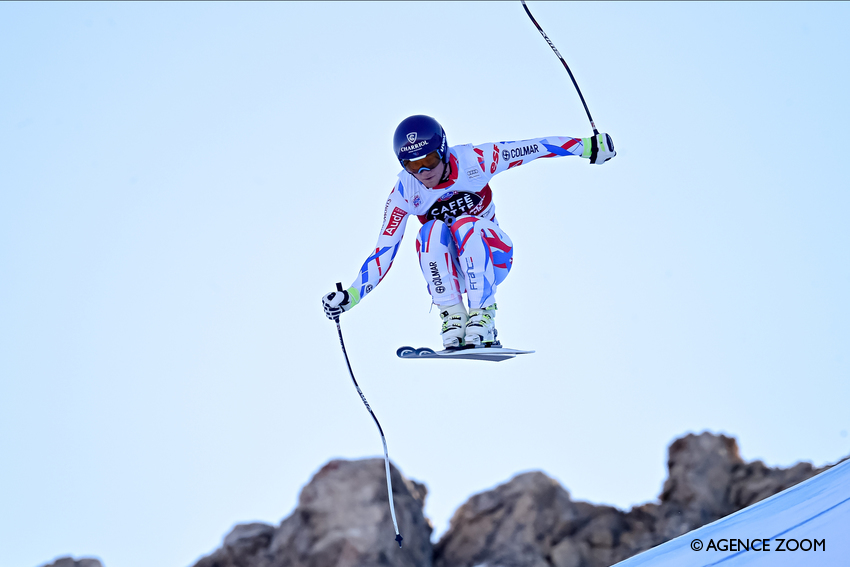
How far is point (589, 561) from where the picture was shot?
17.2 m

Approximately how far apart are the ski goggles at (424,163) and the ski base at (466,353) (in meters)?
1.75

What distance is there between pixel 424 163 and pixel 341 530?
34.0ft

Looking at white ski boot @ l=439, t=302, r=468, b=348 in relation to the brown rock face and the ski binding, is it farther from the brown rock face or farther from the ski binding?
the brown rock face

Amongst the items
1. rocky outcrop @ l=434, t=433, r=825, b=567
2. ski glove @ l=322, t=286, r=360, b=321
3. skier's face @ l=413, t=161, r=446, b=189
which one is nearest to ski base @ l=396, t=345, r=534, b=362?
ski glove @ l=322, t=286, r=360, b=321

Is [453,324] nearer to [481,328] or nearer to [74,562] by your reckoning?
[481,328]

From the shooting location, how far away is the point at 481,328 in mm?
8656

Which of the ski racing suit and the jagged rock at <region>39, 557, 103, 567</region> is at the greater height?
the ski racing suit

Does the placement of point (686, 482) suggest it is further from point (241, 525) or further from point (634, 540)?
point (241, 525)

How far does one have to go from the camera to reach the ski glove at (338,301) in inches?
352

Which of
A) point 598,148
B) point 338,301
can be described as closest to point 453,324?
point 338,301

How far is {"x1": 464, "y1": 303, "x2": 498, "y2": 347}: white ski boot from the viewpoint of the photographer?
8.62m

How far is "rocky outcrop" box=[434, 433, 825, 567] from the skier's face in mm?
10164

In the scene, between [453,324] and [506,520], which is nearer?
[453,324]

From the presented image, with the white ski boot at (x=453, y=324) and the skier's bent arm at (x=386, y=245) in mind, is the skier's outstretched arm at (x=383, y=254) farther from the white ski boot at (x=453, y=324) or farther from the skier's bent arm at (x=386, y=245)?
the white ski boot at (x=453, y=324)
